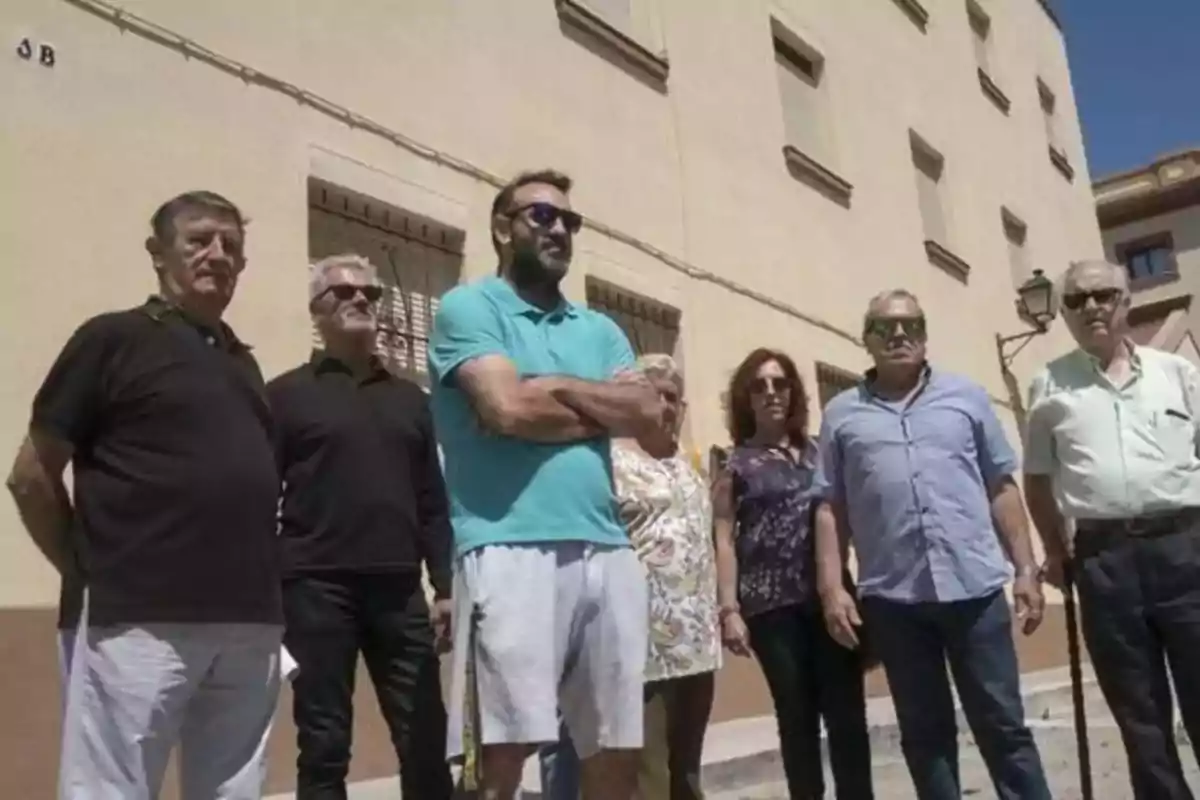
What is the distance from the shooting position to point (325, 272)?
3.69m

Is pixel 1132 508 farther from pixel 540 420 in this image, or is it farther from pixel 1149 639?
pixel 540 420

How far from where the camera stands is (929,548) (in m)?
3.52

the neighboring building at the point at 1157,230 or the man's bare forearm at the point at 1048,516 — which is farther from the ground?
the neighboring building at the point at 1157,230

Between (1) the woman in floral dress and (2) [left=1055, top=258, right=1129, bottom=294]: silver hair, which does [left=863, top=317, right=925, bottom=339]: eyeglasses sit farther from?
(1) the woman in floral dress

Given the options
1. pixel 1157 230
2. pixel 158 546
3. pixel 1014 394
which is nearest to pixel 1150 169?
pixel 1157 230

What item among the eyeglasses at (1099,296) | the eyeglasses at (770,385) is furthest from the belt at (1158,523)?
the eyeglasses at (770,385)

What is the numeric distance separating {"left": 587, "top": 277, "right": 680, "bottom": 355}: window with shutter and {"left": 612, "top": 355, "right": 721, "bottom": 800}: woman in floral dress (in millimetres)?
3198

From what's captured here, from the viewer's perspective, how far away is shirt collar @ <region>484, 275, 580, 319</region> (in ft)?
8.88

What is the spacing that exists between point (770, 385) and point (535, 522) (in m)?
1.78

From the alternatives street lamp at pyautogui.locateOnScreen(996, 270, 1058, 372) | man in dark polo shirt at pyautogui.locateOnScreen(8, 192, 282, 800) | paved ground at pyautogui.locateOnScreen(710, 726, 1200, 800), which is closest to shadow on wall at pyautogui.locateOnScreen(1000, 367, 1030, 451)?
street lamp at pyautogui.locateOnScreen(996, 270, 1058, 372)

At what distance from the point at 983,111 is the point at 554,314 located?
1217cm

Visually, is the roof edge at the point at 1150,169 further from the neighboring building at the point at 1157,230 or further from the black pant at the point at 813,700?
the black pant at the point at 813,700

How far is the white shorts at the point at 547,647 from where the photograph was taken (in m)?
2.43

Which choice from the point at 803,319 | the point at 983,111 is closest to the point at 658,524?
the point at 803,319
